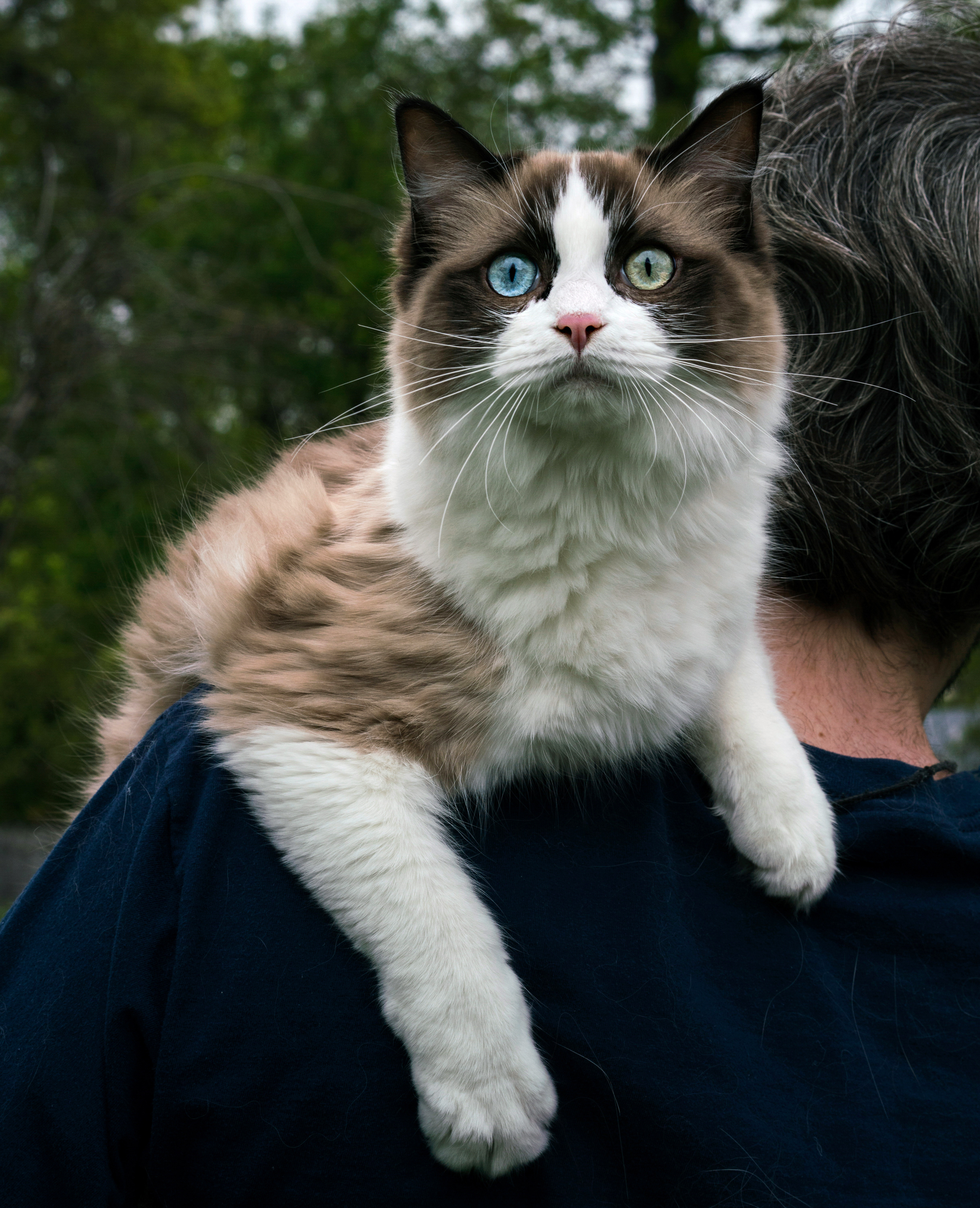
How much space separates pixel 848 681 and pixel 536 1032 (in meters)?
0.81

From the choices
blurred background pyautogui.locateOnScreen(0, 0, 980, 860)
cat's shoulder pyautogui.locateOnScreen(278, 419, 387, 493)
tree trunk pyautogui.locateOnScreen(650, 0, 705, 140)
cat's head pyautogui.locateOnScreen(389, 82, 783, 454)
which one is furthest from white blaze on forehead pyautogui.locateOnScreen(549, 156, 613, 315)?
tree trunk pyautogui.locateOnScreen(650, 0, 705, 140)

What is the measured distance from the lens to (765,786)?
1392mm

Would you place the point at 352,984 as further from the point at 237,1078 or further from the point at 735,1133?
the point at 735,1133

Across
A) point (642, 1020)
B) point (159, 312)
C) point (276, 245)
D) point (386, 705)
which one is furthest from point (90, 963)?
point (276, 245)

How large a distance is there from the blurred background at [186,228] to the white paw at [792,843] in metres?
2.71

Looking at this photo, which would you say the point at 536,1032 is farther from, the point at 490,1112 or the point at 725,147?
the point at 725,147

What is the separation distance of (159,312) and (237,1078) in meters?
5.42

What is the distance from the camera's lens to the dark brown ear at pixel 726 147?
1544 millimetres

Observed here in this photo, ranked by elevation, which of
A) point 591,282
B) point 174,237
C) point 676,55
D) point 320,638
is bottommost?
point 320,638

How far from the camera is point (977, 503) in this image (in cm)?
161

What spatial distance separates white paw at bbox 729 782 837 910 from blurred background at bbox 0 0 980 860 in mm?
2712

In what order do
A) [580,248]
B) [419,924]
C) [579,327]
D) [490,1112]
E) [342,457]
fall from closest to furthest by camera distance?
1. [490,1112]
2. [419,924]
3. [579,327]
4. [580,248]
5. [342,457]

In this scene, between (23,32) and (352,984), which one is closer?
(352,984)

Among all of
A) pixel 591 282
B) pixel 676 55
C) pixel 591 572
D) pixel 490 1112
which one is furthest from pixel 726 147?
pixel 676 55
